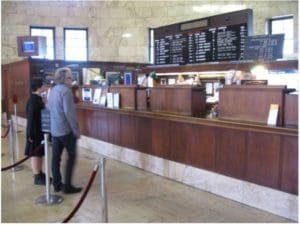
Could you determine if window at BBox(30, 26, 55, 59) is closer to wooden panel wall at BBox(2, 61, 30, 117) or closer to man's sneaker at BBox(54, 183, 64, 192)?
wooden panel wall at BBox(2, 61, 30, 117)

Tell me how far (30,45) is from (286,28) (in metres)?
6.88

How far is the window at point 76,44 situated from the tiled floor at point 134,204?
7340 millimetres

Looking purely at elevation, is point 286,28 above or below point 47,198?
above

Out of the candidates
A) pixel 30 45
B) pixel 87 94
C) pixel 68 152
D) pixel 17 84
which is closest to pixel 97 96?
pixel 87 94

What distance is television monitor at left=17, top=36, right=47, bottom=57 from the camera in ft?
32.9

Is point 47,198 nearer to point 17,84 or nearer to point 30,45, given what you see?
point 30,45

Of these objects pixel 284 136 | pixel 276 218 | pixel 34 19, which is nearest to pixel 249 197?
pixel 276 218

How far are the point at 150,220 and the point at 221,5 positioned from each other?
8601mm

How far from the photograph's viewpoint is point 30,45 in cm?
1010

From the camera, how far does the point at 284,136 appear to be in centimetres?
356

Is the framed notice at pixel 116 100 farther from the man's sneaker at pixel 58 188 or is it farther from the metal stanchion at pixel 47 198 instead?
the metal stanchion at pixel 47 198

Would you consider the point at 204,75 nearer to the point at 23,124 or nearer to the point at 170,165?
the point at 170,165

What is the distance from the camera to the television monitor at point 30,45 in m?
10.0

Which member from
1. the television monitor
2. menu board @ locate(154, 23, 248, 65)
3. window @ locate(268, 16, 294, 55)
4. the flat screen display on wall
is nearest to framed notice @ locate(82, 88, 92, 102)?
menu board @ locate(154, 23, 248, 65)
